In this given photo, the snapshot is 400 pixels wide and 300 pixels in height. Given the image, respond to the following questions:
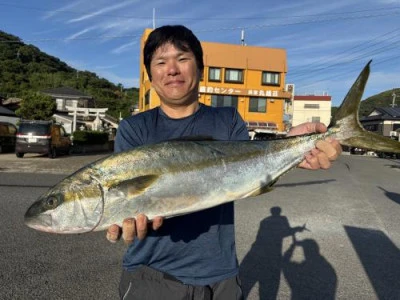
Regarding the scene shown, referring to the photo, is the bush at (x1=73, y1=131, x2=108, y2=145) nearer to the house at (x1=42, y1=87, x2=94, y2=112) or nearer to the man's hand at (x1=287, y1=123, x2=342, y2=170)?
the man's hand at (x1=287, y1=123, x2=342, y2=170)

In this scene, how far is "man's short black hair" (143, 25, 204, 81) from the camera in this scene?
252 centimetres

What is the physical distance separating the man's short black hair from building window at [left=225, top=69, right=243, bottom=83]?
1724 inches

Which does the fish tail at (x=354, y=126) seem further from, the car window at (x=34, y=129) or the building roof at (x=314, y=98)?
the building roof at (x=314, y=98)

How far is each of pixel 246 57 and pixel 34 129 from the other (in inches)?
1171

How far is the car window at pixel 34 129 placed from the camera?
21.2 metres

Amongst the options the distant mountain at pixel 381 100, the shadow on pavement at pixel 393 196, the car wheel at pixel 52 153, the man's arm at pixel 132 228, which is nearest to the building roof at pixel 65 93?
the car wheel at pixel 52 153

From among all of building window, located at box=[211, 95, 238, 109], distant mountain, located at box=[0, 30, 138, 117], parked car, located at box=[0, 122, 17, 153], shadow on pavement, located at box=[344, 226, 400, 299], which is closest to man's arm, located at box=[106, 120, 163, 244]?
shadow on pavement, located at box=[344, 226, 400, 299]

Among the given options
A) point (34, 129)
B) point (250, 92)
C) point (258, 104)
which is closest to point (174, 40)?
point (34, 129)

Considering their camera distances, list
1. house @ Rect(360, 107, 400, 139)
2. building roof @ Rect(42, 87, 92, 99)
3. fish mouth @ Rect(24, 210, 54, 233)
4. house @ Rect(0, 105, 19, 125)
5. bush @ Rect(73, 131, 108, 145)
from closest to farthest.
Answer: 1. fish mouth @ Rect(24, 210, 54, 233)
2. bush @ Rect(73, 131, 108, 145)
3. house @ Rect(0, 105, 19, 125)
4. house @ Rect(360, 107, 400, 139)
5. building roof @ Rect(42, 87, 92, 99)

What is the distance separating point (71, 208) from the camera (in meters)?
2.16

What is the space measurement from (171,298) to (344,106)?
1637mm

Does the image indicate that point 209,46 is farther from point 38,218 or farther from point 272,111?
point 38,218

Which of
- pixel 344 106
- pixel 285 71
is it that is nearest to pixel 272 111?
pixel 285 71

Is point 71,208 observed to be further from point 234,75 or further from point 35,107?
point 234,75
